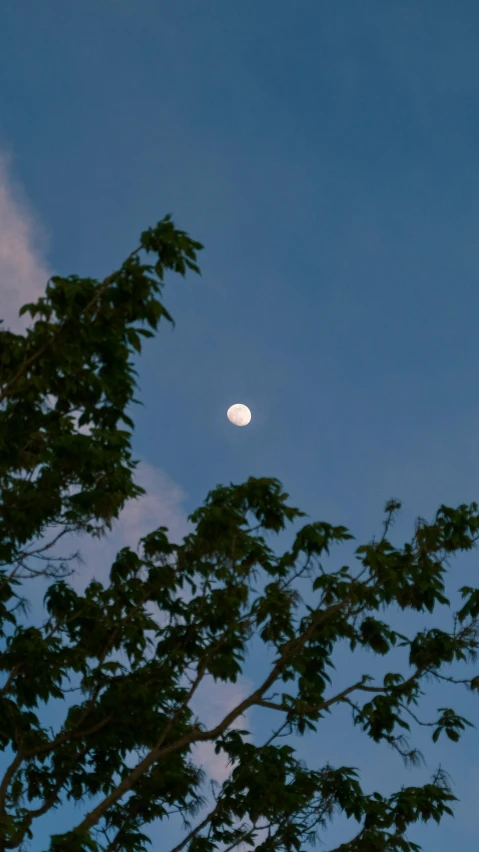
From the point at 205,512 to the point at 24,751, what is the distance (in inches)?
161

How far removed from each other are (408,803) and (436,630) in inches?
95.0

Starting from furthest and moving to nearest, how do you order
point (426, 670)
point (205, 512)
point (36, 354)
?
1. point (426, 670)
2. point (205, 512)
3. point (36, 354)

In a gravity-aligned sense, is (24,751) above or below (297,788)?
below

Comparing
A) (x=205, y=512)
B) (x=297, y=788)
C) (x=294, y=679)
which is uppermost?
(x=205, y=512)

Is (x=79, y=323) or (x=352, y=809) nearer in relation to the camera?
(x=79, y=323)

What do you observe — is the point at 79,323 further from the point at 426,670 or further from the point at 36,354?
the point at 426,670

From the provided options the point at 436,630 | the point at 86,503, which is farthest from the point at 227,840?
the point at 86,503

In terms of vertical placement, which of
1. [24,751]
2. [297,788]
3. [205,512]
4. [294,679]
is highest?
[205,512]

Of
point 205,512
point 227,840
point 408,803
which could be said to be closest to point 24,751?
point 227,840

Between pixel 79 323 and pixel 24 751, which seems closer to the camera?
pixel 79 323

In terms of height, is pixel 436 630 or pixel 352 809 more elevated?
pixel 436 630

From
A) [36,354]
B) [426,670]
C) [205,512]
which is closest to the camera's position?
[36,354]

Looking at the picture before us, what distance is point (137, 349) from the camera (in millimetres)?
11500

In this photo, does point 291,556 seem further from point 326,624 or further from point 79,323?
point 79,323
